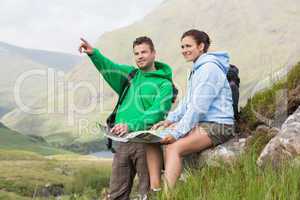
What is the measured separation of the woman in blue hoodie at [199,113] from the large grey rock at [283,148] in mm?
887

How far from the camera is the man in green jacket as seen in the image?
24.5ft

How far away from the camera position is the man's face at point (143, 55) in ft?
25.0

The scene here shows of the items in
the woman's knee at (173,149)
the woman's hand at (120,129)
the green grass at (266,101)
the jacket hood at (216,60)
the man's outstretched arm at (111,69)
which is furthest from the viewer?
the green grass at (266,101)

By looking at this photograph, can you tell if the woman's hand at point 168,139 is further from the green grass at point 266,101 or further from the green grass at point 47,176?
the green grass at point 47,176

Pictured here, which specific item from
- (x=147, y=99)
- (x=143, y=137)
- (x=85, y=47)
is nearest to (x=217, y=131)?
(x=143, y=137)

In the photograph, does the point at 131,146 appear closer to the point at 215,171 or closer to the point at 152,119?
the point at 152,119

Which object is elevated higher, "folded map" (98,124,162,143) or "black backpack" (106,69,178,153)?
"black backpack" (106,69,178,153)

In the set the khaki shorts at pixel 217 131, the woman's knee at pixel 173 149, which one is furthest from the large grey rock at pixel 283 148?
the woman's knee at pixel 173 149

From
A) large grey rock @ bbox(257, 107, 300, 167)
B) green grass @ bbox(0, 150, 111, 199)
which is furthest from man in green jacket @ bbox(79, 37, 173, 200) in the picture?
green grass @ bbox(0, 150, 111, 199)

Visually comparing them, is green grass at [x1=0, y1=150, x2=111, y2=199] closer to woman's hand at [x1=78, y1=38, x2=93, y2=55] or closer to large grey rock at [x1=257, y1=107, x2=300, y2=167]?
woman's hand at [x1=78, y1=38, x2=93, y2=55]

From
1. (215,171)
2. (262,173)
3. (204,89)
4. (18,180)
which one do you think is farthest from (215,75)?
(18,180)

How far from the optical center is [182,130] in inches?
263

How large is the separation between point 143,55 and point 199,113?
1451 mm

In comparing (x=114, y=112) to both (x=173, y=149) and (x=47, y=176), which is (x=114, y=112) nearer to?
(x=173, y=149)
